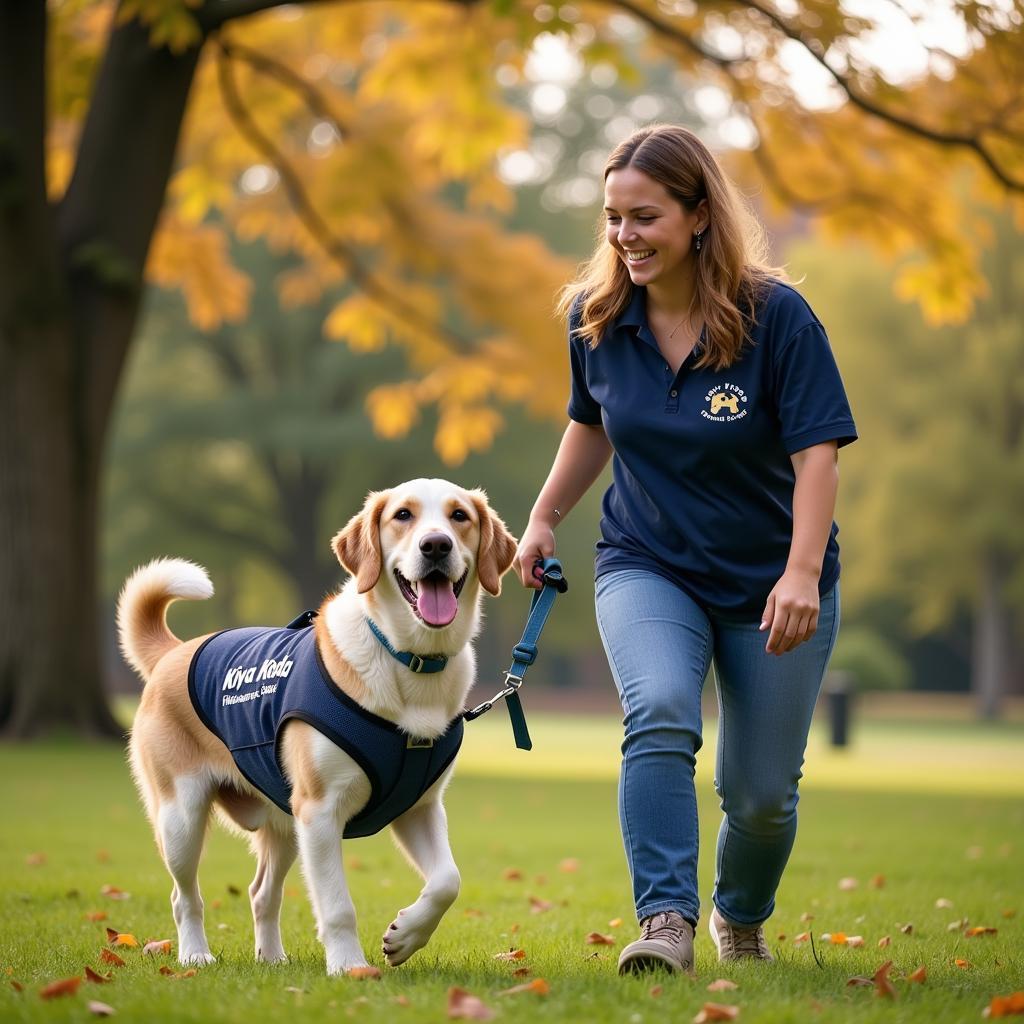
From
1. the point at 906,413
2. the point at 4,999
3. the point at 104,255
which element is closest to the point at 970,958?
the point at 4,999

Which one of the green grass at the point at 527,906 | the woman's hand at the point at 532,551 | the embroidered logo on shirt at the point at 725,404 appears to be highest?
the embroidered logo on shirt at the point at 725,404

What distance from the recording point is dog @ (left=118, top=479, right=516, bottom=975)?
4637 mm

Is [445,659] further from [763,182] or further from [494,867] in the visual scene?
[763,182]

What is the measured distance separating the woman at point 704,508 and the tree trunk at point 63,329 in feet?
29.4

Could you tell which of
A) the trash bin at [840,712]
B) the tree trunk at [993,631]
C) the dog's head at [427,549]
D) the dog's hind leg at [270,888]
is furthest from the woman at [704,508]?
the tree trunk at [993,631]

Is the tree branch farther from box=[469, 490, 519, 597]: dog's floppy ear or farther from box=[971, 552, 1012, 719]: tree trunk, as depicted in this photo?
box=[971, 552, 1012, 719]: tree trunk

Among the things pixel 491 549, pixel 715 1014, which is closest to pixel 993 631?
pixel 491 549

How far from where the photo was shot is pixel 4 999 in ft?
13.0

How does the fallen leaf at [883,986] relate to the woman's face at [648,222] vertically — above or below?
below

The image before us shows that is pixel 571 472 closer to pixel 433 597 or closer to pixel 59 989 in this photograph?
pixel 433 597

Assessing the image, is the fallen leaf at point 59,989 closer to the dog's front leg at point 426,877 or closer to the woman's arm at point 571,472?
the dog's front leg at point 426,877

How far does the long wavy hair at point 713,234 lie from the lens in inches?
182

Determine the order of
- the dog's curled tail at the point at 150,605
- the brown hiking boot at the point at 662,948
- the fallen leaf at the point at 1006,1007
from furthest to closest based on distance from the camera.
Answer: the dog's curled tail at the point at 150,605
the brown hiking boot at the point at 662,948
the fallen leaf at the point at 1006,1007

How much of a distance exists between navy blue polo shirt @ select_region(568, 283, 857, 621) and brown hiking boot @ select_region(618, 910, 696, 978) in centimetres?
93
